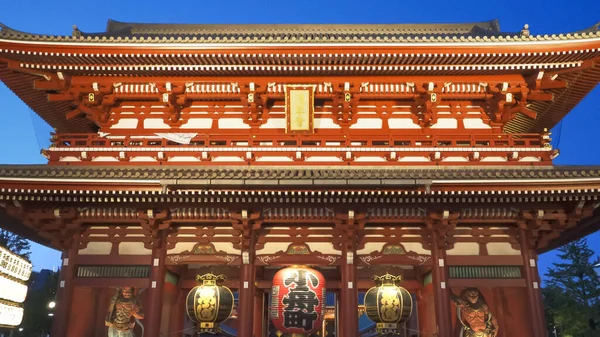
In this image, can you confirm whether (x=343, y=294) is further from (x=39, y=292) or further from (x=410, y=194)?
(x=39, y=292)

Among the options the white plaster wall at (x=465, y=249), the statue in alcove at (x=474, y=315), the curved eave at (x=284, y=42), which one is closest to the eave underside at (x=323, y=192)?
the white plaster wall at (x=465, y=249)

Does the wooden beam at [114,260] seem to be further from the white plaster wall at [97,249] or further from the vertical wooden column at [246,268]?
the vertical wooden column at [246,268]

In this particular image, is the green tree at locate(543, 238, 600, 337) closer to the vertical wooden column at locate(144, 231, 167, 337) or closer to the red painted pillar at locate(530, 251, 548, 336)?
the red painted pillar at locate(530, 251, 548, 336)

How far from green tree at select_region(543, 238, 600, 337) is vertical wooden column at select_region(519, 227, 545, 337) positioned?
55.5 ft

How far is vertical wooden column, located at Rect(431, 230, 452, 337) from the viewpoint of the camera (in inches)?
447

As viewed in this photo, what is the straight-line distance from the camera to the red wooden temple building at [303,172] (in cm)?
1116

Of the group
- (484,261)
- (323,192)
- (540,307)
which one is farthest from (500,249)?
(323,192)

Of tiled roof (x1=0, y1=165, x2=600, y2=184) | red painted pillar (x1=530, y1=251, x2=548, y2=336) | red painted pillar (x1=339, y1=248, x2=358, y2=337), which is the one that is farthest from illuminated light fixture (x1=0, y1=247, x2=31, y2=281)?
red painted pillar (x1=530, y1=251, x2=548, y2=336)

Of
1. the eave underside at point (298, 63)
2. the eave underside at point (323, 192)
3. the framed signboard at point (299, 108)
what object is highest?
the eave underside at point (298, 63)

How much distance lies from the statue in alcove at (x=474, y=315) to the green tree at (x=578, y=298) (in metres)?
16.7

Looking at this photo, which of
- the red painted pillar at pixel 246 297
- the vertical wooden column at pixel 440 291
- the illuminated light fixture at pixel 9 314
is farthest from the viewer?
the illuminated light fixture at pixel 9 314

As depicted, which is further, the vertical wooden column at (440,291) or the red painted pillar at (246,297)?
the red painted pillar at (246,297)

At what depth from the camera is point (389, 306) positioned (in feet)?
38.5

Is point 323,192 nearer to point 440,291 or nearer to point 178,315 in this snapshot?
point 440,291
